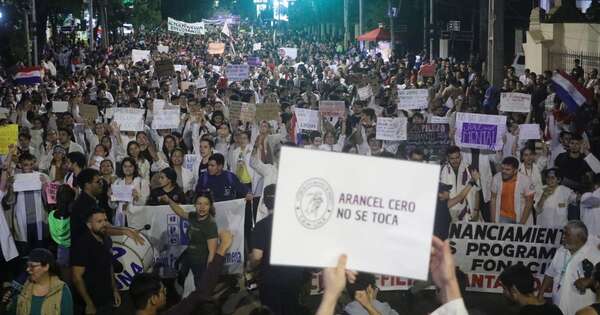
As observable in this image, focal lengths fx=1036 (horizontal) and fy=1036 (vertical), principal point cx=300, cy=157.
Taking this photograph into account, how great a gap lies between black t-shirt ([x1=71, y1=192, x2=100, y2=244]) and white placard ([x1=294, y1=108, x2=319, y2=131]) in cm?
639

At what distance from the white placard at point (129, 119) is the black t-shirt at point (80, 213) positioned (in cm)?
504

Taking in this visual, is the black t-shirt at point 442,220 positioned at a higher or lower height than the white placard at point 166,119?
lower

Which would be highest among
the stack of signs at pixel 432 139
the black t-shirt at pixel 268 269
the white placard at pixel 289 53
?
the white placard at pixel 289 53

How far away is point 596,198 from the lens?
9703mm

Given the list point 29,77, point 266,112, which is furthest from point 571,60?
point 266,112

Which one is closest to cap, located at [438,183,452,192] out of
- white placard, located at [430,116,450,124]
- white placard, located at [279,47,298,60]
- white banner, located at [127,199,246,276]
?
white banner, located at [127,199,246,276]

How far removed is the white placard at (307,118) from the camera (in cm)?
1534

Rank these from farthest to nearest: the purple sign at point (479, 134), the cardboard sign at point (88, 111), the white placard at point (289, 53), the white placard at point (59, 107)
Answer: the white placard at point (289, 53) → the white placard at point (59, 107) → the cardboard sign at point (88, 111) → the purple sign at point (479, 134)

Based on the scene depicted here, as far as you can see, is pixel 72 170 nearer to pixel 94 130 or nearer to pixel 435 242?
pixel 94 130

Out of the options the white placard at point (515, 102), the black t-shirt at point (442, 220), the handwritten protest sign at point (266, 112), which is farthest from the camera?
the white placard at point (515, 102)

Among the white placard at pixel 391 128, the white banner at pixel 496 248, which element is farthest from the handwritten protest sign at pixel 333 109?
the white banner at pixel 496 248

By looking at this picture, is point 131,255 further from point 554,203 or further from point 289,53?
point 289,53

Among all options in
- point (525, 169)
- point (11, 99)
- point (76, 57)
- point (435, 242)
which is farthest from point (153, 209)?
point (76, 57)

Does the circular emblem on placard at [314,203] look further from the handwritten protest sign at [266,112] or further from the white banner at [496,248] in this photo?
the handwritten protest sign at [266,112]
